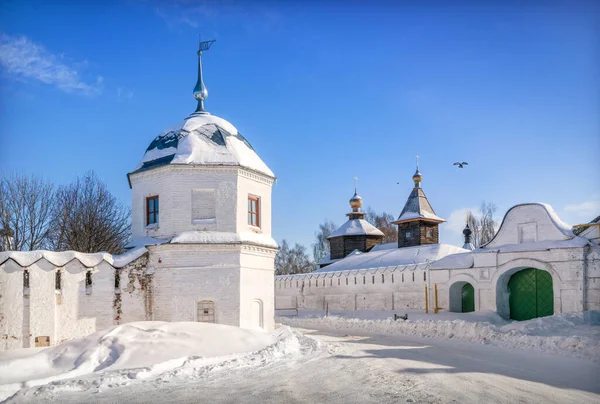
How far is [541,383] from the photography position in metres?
8.38

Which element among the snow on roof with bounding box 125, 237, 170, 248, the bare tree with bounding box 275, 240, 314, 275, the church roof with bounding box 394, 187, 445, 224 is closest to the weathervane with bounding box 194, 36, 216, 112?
the snow on roof with bounding box 125, 237, 170, 248

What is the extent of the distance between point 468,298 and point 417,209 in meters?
11.9

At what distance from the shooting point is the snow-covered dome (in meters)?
16.3

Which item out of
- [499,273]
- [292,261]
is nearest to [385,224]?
[292,261]

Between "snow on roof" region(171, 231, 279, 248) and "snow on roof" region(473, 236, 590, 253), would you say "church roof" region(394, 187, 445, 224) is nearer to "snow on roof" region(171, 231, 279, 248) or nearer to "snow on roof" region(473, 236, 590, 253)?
"snow on roof" region(473, 236, 590, 253)

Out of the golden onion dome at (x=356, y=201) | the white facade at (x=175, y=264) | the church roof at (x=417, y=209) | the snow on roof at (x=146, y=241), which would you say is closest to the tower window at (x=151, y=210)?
the white facade at (x=175, y=264)

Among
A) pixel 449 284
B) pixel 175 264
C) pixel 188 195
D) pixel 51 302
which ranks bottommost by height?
pixel 449 284

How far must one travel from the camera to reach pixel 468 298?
2255cm

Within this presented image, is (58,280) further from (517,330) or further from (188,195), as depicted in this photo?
(517,330)

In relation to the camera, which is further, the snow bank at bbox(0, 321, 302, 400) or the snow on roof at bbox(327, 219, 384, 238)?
the snow on roof at bbox(327, 219, 384, 238)

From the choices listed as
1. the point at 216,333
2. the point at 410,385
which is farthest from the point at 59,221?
the point at 410,385

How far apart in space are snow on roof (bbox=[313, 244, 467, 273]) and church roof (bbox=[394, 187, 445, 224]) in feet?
8.26

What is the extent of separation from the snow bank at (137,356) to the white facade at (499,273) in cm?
960

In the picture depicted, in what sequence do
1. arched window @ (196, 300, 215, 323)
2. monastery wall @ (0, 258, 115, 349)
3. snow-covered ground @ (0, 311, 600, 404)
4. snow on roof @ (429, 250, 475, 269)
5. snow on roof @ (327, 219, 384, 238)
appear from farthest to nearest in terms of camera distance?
1. snow on roof @ (327, 219, 384, 238)
2. snow on roof @ (429, 250, 475, 269)
3. arched window @ (196, 300, 215, 323)
4. monastery wall @ (0, 258, 115, 349)
5. snow-covered ground @ (0, 311, 600, 404)
